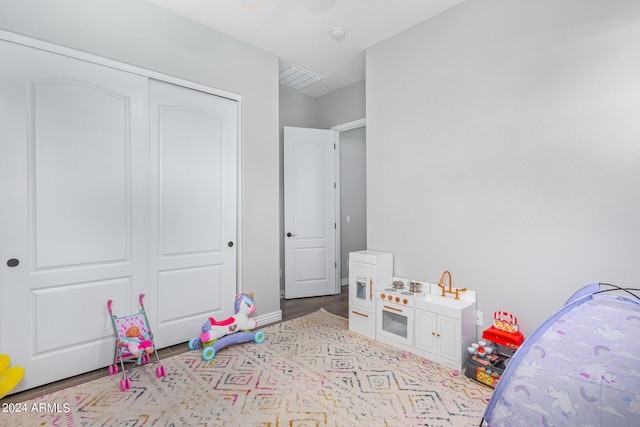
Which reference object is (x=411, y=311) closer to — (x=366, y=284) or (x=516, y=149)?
(x=366, y=284)

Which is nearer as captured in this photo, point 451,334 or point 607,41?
point 607,41

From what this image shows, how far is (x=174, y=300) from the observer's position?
8.73 ft

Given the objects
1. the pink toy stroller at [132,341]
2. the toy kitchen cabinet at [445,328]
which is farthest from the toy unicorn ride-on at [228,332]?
the toy kitchen cabinet at [445,328]

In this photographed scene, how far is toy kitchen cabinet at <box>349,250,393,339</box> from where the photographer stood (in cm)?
283

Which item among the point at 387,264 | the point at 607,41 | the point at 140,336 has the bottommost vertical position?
the point at 140,336

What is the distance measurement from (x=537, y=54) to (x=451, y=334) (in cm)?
208

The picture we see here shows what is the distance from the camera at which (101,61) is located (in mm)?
2248

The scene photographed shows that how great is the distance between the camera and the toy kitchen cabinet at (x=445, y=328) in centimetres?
223

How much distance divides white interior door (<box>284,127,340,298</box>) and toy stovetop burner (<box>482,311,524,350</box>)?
2.44 meters

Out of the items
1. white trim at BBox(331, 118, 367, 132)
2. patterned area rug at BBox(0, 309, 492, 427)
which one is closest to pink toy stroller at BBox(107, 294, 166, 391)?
patterned area rug at BBox(0, 309, 492, 427)

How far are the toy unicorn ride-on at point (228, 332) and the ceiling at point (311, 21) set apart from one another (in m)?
2.45

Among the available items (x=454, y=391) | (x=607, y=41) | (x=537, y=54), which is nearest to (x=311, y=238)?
(x=454, y=391)

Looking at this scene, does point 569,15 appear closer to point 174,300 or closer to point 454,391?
point 454,391

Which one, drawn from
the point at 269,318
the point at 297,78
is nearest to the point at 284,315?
the point at 269,318
